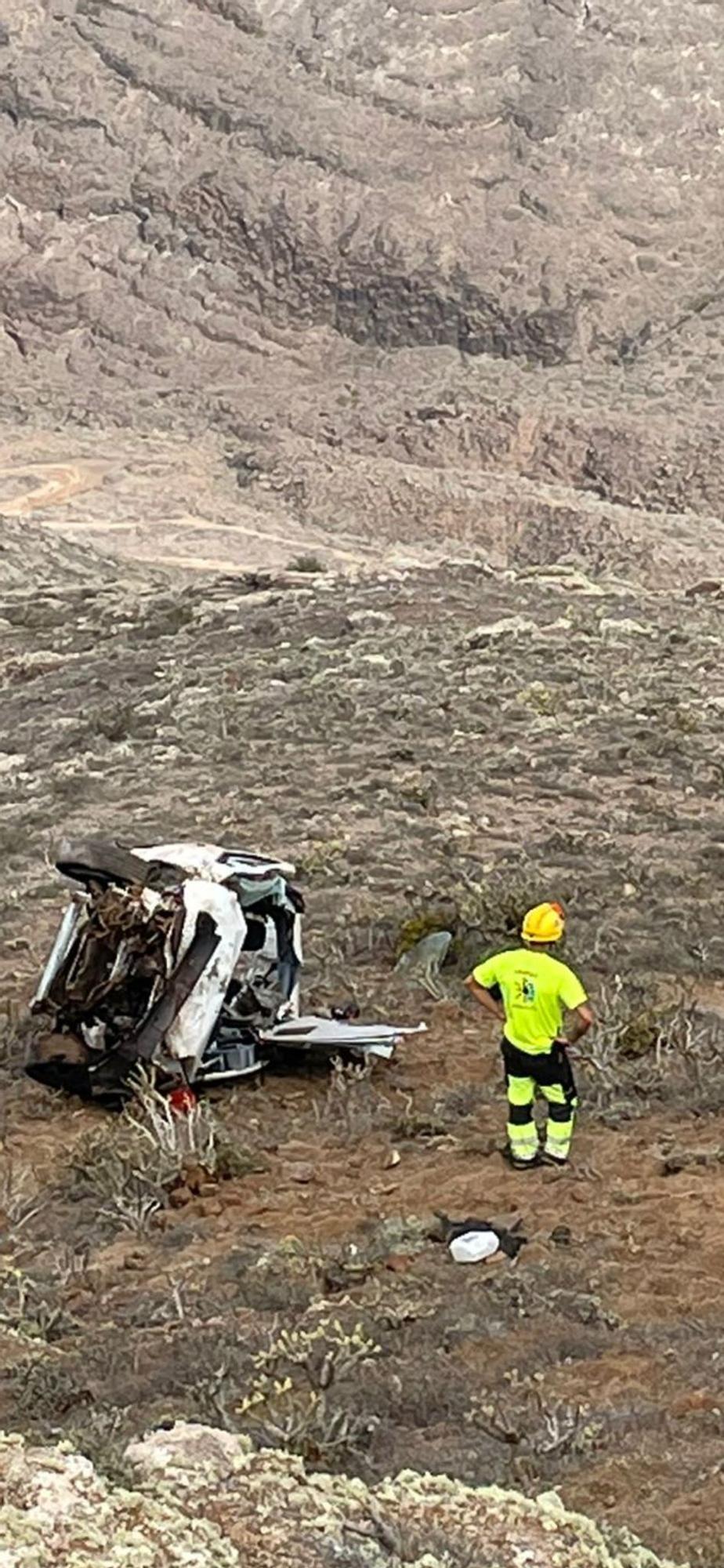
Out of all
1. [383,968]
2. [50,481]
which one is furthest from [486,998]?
[50,481]

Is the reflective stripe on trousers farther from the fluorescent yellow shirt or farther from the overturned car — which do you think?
the overturned car

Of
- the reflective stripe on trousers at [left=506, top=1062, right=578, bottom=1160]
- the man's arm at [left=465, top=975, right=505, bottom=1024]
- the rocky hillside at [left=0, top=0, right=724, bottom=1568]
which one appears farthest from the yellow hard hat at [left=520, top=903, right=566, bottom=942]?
the rocky hillside at [left=0, top=0, right=724, bottom=1568]

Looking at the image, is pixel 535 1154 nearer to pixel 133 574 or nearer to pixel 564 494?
pixel 133 574

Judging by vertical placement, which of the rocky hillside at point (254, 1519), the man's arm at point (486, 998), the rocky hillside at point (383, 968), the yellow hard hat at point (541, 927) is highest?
the yellow hard hat at point (541, 927)

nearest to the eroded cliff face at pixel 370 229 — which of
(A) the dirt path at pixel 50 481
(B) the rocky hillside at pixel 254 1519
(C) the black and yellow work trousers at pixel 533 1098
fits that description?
(A) the dirt path at pixel 50 481

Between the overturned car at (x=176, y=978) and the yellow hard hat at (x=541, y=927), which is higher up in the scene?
the yellow hard hat at (x=541, y=927)

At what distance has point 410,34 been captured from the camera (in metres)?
63.5

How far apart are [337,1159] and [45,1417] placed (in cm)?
246

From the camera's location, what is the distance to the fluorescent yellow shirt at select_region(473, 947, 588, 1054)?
677cm

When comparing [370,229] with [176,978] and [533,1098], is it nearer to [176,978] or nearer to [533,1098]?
[176,978]

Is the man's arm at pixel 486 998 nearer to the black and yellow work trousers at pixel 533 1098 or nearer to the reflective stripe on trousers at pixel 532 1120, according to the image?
the black and yellow work trousers at pixel 533 1098

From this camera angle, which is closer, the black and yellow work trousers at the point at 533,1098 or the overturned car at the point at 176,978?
the black and yellow work trousers at the point at 533,1098

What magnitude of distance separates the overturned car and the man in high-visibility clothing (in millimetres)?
1250

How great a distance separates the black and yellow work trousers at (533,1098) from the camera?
21.8ft
